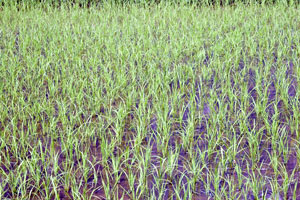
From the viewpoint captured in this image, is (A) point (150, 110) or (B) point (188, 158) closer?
(B) point (188, 158)

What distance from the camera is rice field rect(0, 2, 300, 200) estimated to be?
2451 millimetres

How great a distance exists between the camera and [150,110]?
131 inches

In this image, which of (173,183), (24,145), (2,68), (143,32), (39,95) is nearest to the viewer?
(173,183)

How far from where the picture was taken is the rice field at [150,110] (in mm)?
2451

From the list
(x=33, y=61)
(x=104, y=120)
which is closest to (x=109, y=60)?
(x=33, y=61)

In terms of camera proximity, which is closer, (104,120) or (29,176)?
(29,176)

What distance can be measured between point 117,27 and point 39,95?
216cm

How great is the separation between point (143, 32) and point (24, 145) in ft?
9.09

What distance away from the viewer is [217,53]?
4.50 metres

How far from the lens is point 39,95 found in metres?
3.72

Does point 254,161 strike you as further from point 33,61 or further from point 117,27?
point 117,27

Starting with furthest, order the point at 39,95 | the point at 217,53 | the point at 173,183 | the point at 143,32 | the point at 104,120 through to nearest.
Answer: the point at 143,32
the point at 217,53
the point at 39,95
the point at 104,120
the point at 173,183

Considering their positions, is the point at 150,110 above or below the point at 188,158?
above

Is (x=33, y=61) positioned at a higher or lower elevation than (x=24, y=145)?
higher
